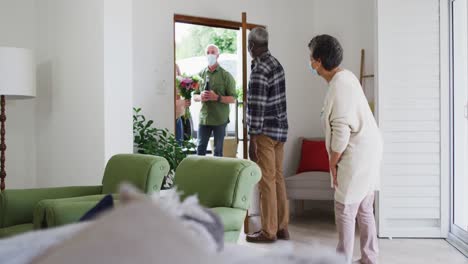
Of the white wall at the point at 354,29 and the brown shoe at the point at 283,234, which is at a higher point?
the white wall at the point at 354,29

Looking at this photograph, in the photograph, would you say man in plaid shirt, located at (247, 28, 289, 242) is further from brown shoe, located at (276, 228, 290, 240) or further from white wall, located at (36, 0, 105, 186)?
white wall, located at (36, 0, 105, 186)

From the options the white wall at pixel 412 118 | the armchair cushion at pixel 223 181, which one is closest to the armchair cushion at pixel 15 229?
the armchair cushion at pixel 223 181

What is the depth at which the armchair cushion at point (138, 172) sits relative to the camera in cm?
272

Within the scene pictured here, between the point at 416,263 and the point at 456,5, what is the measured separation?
6.96 feet

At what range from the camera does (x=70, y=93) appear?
3.95 m

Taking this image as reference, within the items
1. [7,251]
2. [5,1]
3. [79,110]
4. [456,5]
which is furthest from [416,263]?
[5,1]

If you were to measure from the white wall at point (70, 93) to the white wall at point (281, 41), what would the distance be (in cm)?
64

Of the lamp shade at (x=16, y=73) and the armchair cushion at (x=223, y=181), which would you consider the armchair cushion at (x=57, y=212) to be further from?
the lamp shade at (x=16, y=73)

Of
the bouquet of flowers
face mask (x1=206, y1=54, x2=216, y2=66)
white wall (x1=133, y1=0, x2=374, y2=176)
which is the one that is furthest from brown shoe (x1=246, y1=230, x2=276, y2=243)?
face mask (x1=206, y1=54, x2=216, y2=66)

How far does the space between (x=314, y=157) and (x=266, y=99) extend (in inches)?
57.6

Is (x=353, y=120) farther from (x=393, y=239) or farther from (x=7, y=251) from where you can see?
(x=7, y=251)

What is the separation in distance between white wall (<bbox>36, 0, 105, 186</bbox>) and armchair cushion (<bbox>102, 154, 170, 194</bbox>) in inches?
25.2

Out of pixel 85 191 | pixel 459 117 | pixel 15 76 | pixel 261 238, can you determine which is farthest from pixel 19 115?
pixel 459 117

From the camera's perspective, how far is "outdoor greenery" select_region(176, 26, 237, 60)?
22.0 feet
